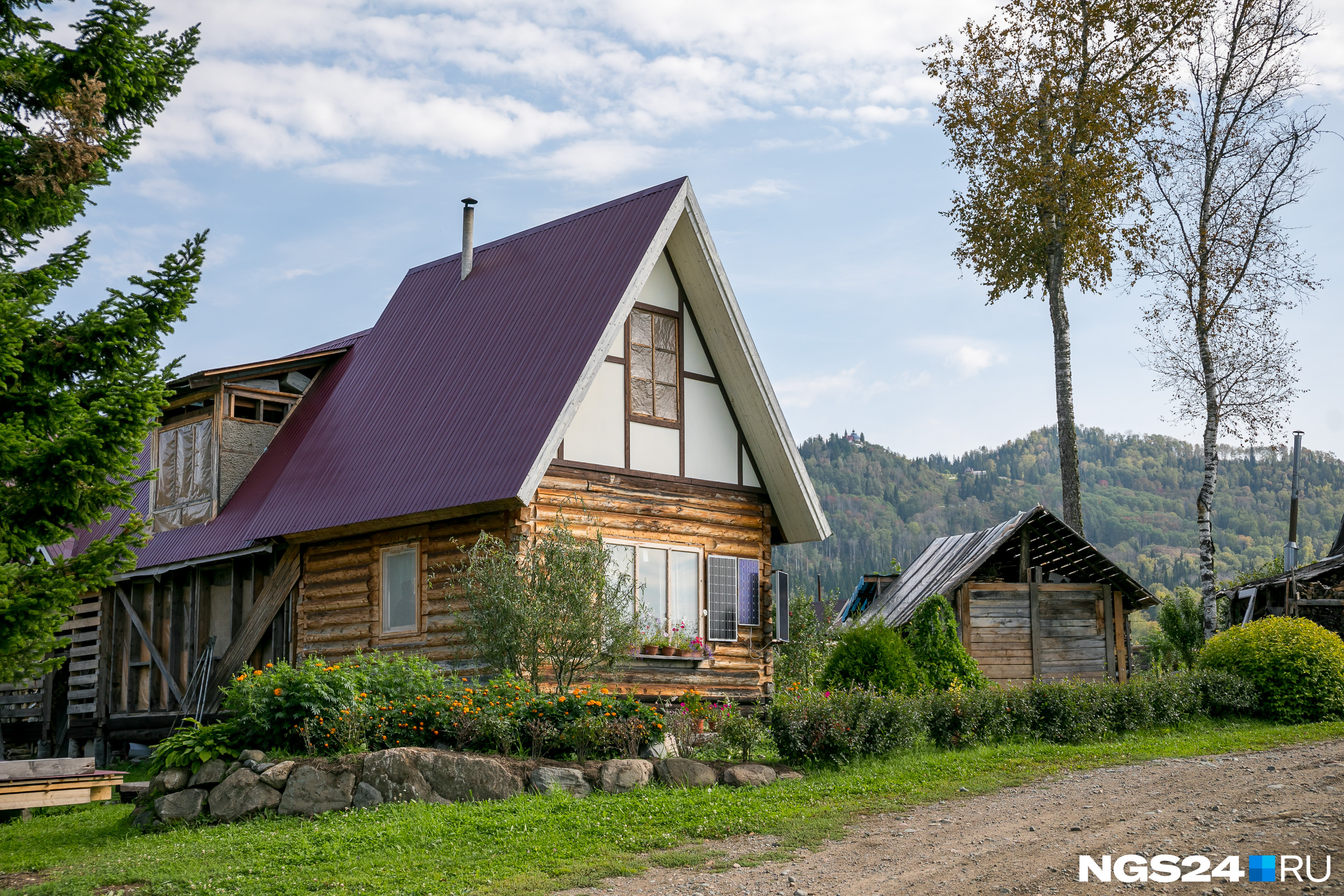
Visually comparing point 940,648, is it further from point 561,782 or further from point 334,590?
point 334,590

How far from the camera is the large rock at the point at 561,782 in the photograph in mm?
13078

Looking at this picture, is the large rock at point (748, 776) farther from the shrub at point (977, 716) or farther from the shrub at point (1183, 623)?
the shrub at point (1183, 623)

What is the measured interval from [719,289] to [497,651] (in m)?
7.24

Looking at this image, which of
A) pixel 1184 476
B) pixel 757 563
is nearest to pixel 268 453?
pixel 757 563

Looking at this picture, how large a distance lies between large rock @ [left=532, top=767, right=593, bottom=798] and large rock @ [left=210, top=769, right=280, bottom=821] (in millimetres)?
2771

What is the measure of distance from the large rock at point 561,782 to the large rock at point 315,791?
77.4 inches

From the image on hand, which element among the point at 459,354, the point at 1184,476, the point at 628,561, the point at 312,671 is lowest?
the point at 312,671

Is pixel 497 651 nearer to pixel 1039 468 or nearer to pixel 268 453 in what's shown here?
pixel 268 453

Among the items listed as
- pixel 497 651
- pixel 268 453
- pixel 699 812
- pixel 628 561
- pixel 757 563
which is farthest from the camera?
pixel 268 453

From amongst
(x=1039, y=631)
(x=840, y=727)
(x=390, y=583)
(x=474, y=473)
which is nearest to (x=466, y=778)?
(x=840, y=727)

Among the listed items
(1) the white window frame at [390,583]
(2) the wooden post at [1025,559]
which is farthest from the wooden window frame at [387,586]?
(2) the wooden post at [1025,559]

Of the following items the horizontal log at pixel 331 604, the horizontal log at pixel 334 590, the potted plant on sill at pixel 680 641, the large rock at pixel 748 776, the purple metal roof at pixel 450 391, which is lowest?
the large rock at pixel 748 776

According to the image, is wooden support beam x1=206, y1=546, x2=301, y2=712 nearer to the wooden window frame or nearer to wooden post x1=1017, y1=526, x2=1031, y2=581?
the wooden window frame

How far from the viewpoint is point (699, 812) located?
11.9 m
